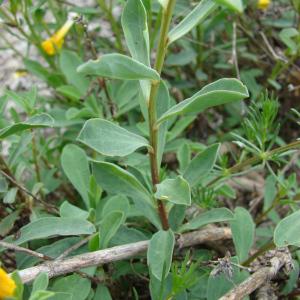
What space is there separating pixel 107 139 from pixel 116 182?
0.16m

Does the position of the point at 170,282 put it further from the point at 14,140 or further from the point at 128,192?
the point at 14,140

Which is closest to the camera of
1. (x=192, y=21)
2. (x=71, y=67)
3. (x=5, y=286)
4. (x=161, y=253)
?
(x=5, y=286)

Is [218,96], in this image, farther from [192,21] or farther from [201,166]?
[201,166]

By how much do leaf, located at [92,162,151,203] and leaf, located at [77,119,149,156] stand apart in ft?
0.31

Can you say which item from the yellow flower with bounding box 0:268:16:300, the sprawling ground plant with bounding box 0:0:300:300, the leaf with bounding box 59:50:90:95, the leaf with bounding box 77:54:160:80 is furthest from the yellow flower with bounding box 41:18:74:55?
the yellow flower with bounding box 0:268:16:300

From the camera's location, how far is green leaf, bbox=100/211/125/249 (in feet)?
3.84

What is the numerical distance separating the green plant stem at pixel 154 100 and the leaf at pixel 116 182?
0.05m

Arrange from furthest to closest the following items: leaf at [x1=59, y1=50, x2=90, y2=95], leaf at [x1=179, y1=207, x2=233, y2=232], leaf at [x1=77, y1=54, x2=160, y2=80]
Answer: leaf at [x1=59, y1=50, x2=90, y2=95] < leaf at [x1=179, y1=207, x2=233, y2=232] < leaf at [x1=77, y1=54, x2=160, y2=80]

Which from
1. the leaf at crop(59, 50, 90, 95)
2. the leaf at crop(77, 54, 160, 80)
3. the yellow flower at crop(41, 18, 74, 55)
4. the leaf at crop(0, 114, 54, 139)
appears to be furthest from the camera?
the yellow flower at crop(41, 18, 74, 55)

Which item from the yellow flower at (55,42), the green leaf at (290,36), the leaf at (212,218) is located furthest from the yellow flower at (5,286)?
the green leaf at (290,36)

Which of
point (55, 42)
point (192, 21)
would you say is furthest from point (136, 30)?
point (55, 42)

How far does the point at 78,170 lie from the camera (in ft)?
4.62

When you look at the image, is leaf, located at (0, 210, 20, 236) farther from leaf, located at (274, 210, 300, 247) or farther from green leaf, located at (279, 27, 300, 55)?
green leaf, located at (279, 27, 300, 55)

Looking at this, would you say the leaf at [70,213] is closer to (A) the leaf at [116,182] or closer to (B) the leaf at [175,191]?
(A) the leaf at [116,182]
